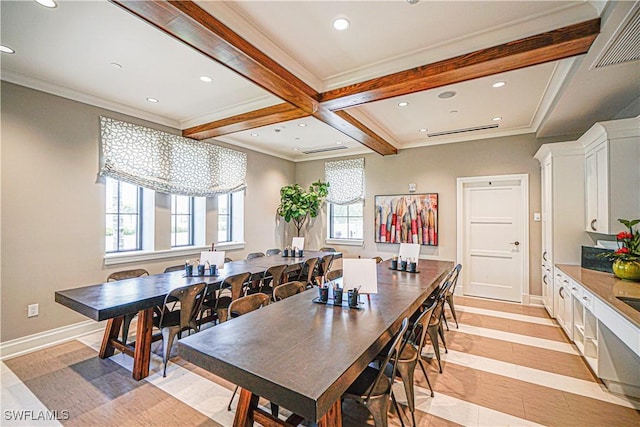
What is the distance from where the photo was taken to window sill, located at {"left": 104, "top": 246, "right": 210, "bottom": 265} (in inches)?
156

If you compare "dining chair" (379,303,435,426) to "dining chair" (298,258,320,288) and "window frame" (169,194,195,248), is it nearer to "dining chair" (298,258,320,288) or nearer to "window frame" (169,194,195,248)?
"dining chair" (298,258,320,288)

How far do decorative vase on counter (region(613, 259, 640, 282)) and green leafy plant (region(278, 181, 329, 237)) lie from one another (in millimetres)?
4728

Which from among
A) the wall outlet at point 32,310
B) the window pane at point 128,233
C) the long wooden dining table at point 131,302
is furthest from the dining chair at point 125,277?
the window pane at point 128,233

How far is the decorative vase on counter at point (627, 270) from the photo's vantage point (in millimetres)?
2738

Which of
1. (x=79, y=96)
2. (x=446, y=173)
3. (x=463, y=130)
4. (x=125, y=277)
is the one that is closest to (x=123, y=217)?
(x=125, y=277)

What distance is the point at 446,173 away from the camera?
5527 mm

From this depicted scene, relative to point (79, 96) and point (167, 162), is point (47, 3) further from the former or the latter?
point (167, 162)

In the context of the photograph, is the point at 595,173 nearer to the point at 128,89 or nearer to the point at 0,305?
the point at 128,89

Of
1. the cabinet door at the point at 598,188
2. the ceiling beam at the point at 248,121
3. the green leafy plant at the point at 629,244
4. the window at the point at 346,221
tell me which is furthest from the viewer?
the window at the point at 346,221

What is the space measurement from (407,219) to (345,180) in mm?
1659

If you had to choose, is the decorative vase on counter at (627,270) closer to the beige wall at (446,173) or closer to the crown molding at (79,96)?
the beige wall at (446,173)

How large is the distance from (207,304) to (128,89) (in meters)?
2.76

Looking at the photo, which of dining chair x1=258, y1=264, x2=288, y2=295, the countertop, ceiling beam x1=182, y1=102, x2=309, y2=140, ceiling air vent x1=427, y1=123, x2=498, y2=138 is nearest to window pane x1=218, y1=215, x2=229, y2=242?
ceiling beam x1=182, y1=102, x2=309, y2=140

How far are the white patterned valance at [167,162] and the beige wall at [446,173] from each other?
259 cm
